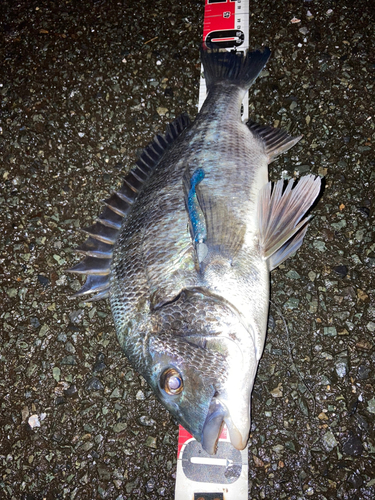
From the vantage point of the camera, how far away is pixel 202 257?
1.94 metres

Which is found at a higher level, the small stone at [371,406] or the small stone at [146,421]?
the small stone at [371,406]

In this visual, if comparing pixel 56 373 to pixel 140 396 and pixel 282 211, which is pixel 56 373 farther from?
pixel 282 211

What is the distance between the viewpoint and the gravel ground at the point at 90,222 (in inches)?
91.2

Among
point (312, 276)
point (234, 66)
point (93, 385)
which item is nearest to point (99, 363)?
point (93, 385)

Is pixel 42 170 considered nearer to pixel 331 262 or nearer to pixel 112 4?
pixel 112 4

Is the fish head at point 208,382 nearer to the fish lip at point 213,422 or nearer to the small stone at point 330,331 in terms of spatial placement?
the fish lip at point 213,422

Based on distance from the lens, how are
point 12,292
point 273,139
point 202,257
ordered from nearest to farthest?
point 202,257 → point 273,139 → point 12,292

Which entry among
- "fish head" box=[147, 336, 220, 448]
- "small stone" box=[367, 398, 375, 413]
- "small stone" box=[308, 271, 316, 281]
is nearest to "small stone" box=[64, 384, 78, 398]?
"fish head" box=[147, 336, 220, 448]

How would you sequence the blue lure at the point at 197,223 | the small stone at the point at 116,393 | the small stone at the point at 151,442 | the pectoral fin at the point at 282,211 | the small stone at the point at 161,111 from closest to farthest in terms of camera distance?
the blue lure at the point at 197,223
the pectoral fin at the point at 282,211
the small stone at the point at 151,442
the small stone at the point at 116,393
the small stone at the point at 161,111

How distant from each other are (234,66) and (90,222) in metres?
1.57

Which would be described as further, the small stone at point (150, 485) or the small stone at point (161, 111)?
the small stone at point (161, 111)

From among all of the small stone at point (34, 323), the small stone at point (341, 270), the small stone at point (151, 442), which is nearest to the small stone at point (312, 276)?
the small stone at point (341, 270)

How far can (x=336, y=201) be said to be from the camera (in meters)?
2.56

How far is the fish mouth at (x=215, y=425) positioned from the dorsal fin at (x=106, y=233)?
944 mm
